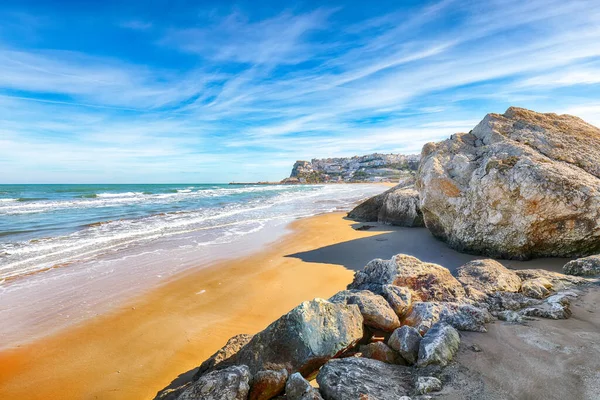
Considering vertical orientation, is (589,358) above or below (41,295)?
above

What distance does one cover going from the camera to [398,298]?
3.89 metres

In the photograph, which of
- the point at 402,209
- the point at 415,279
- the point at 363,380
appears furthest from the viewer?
the point at 402,209

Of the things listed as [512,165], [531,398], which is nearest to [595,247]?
[512,165]

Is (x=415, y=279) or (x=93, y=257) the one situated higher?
(x=415, y=279)

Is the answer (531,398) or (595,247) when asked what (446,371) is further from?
(595,247)

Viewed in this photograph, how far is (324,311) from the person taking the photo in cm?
320

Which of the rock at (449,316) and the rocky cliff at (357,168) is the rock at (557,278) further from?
the rocky cliff at (357,168)

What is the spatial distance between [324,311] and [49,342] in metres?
4.48

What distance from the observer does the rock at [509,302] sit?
365 centimetres

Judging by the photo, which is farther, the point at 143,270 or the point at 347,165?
the point at 347,165

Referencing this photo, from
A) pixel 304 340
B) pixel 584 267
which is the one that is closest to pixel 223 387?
pixel 304 340

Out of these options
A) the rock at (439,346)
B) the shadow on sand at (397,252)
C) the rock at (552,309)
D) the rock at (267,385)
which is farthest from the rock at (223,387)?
the shadow on sand at (397,252)

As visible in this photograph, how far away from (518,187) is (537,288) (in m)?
2.76

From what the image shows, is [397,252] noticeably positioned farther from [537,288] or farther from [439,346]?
[439,346]
